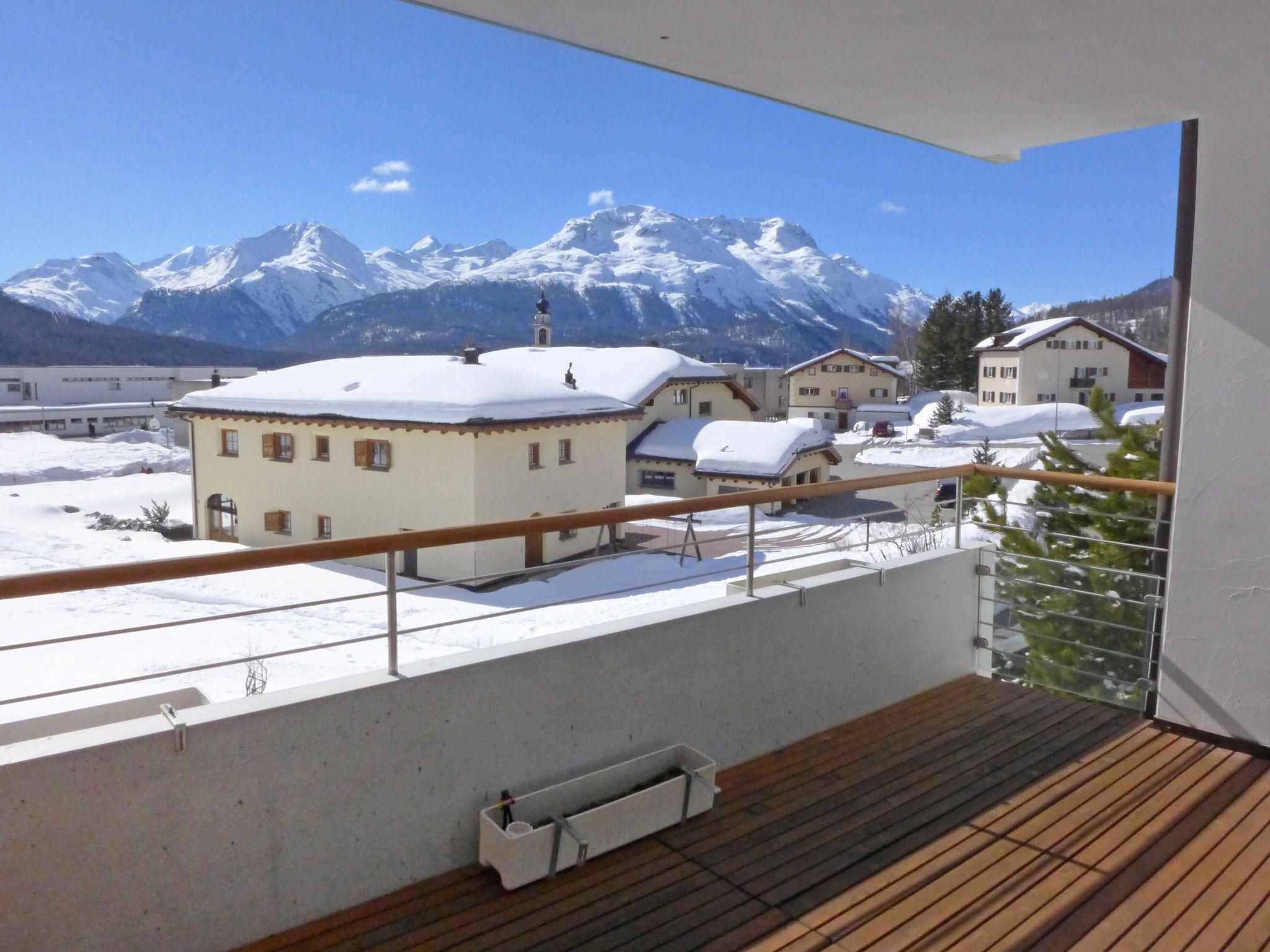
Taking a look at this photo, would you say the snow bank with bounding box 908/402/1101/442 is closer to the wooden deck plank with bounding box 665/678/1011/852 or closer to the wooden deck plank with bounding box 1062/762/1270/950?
the wooden deck plank with bounding box 665/678/1011/852

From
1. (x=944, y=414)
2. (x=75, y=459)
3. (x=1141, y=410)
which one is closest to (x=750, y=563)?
(x=944, y=414)

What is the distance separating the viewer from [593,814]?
2.40 metres

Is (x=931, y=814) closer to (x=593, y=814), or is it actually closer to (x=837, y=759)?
(x=837, y=759)

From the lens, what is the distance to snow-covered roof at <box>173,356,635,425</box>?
16859 millimetres

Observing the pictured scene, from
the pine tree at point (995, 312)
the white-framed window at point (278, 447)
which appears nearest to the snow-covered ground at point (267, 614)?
the white-framed window at point (278, 447)

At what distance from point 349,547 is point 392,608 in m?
0.29

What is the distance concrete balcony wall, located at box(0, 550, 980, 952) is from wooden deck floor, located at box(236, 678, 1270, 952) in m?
0.12

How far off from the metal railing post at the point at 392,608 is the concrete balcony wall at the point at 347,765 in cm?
5

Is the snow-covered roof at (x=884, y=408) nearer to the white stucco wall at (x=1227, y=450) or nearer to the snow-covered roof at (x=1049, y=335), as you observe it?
the snow-covered roof at (x=1049, y=335)

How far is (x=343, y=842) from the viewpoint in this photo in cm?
215

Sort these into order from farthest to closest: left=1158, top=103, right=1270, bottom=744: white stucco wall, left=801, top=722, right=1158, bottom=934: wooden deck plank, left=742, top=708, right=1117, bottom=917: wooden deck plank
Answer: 1. left=1158, top=103, right=1270, bottom=744: white stucco wall
2. left=742, top=708, right=1117, bottom=917: wooden deck plank
3. left=801, top=722, right=1158, bottom=934: wooden deck plank

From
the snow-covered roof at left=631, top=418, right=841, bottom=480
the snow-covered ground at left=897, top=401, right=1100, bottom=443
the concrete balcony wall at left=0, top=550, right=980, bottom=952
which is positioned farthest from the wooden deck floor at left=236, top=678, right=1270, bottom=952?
the snow-covered ground at left=897, top=401, right=1100, bottom=443

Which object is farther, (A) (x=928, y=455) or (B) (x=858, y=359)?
(B) (x=858, y=359)

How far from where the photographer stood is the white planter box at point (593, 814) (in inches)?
89.0
